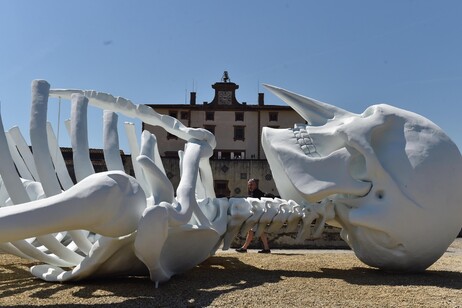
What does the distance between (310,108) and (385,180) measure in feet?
5.96

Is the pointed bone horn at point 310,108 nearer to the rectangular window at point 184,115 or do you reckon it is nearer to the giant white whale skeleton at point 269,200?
the giant white whale skeleton at point 269,200

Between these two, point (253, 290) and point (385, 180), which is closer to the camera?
point (253, 290)

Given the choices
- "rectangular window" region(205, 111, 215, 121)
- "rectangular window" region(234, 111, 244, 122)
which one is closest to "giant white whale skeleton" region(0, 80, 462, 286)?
"rectangular window" region(205, 111, 215, 121)

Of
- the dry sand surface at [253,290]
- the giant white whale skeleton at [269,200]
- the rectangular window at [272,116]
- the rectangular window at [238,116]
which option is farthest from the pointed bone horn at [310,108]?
the rectangular window at [238,116]

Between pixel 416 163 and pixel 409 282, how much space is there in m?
1.58

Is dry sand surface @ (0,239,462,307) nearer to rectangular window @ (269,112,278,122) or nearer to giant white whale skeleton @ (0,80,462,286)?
giant white whale skeleton @ (0,80,462,286)

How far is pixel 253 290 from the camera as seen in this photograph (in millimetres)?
5598

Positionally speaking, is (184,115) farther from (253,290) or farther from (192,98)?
(253,290)

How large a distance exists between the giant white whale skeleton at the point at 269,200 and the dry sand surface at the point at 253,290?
0.23 metres

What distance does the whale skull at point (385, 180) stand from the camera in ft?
21.1

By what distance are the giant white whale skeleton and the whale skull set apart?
15 mm

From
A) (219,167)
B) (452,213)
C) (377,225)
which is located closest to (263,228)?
(377,225)

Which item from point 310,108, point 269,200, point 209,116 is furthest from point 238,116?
point 269,200

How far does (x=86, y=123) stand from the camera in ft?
19.7
